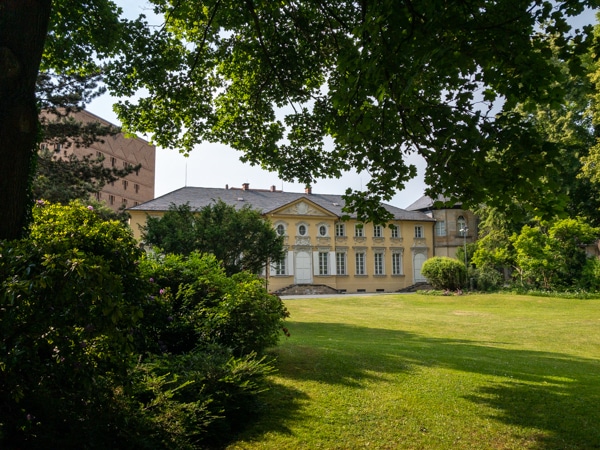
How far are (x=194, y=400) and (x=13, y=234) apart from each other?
2.44 meters

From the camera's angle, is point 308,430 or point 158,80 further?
point 158,80

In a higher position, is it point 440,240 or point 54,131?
point 54,131

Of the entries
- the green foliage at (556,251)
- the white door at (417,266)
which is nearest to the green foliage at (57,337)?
the green foliage at (556,251)

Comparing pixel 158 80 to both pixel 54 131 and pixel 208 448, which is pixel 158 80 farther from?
pixel 54 131

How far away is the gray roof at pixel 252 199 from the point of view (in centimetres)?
3872

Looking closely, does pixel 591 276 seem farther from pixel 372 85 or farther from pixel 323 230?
pixel 372 85

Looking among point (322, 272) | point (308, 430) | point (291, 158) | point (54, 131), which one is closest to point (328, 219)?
point (322, 272)

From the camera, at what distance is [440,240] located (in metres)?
45.5

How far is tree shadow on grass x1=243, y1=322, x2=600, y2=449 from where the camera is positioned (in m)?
5.06

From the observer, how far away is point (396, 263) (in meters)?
45.0

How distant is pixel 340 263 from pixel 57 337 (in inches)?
1616

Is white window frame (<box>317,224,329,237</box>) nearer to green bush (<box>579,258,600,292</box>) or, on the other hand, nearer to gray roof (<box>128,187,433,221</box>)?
gray roof (<box>128,187,433,221</box>)

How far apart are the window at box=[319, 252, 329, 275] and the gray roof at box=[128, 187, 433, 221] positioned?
414 cm

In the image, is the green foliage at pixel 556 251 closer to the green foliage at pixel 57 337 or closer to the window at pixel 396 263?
the window at pixel 396 263
